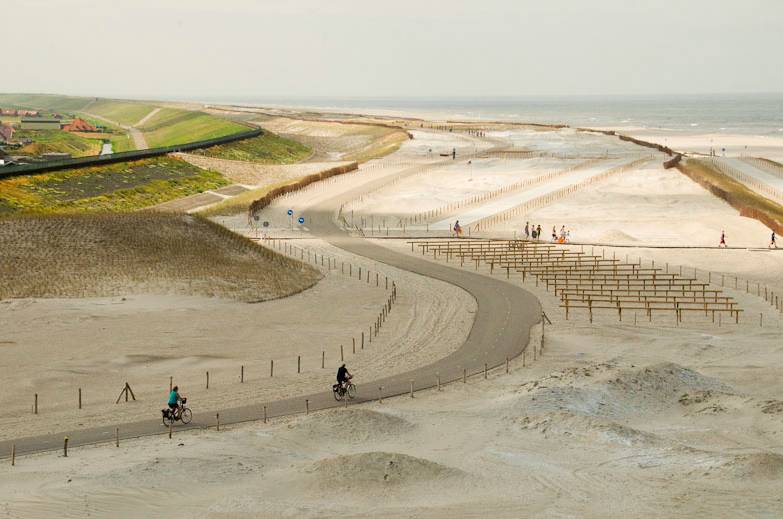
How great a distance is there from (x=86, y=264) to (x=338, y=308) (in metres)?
11.8

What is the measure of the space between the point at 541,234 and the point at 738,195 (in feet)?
76.2

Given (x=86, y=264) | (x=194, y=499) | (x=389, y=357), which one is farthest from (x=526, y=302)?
(x=194, y=499)

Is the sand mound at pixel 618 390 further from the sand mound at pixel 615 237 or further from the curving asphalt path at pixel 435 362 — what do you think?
the sand mound at pixel 615 237

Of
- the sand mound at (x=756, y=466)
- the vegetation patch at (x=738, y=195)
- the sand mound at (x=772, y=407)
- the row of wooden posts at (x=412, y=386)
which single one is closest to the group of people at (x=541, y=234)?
the vegetation patch at (x=738, y=195)

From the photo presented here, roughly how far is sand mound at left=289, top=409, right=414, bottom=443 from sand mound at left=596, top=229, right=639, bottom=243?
44290 mm

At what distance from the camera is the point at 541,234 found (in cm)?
7694

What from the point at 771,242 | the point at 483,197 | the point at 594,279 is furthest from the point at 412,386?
the point at 483,197

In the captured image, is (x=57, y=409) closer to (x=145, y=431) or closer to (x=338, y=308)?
(x=145, y=431)

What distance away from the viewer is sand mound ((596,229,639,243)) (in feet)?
236

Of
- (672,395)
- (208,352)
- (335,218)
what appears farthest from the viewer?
(335,218)

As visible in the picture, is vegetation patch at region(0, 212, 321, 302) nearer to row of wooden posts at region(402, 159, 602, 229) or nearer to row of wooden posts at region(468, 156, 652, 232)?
row of wooden posts at region(468, 156, 652, 232)

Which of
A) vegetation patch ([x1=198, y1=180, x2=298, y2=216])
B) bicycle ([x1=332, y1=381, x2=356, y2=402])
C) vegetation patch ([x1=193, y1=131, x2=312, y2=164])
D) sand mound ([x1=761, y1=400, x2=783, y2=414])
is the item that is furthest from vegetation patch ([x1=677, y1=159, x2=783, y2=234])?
vegetation patch ([x1=193, y1=131, x2=312, y2=164])

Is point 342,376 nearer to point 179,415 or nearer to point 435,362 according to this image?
point 179,415

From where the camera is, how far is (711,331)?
149 ft
